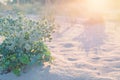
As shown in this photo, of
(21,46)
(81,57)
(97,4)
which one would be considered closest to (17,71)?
(21,46)

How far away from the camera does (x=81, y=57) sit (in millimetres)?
9141

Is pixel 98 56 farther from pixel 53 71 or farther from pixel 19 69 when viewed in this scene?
pixel 19 69

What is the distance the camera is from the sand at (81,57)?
740cm

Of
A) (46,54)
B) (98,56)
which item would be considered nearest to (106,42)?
(98,56)

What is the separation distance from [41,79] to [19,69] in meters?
0.59

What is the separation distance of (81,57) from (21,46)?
6.86ft

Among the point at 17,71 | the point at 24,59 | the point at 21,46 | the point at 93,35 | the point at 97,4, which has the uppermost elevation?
the point at 97,4

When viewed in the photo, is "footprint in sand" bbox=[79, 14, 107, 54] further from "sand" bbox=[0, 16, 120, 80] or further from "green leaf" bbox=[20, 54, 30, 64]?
"green leaf" bbox=[20, 54, 30, 64]

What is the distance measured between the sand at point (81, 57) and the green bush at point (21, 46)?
0.23 meters

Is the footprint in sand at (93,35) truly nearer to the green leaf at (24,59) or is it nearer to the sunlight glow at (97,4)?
the green leaf at (24,59)

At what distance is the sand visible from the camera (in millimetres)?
7398

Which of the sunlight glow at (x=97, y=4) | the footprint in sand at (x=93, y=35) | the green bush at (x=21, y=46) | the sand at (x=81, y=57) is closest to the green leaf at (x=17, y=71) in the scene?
the green bush at (x=21, y=46)

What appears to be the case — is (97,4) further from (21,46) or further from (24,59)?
(24,59)

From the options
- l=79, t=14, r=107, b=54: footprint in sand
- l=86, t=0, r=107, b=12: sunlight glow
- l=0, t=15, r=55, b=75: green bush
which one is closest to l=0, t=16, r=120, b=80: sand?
l=79, t=14, r=107, b=54: footprint in sand
